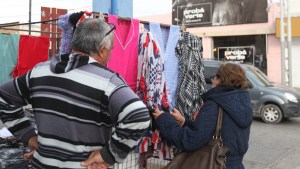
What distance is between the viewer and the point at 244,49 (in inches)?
860

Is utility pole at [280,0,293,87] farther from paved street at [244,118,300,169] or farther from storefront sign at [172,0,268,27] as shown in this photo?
paved street at [244,118,300,169]

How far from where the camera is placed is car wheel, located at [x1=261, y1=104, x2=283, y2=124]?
34.3 feet

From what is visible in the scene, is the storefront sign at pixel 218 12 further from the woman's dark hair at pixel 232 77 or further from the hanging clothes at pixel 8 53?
the woman's dark hair at pixel 232 77

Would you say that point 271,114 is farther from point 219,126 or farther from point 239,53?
point 239,53

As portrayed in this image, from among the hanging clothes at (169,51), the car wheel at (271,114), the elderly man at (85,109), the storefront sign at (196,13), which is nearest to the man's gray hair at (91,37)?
the elderly man at (85,109)

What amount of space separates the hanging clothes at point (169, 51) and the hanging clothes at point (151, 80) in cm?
23

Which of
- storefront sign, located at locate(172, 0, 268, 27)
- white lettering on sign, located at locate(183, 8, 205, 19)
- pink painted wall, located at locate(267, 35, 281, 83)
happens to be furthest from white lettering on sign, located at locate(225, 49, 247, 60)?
white lettering on sign, located at locate(183, 8, 205, 19)

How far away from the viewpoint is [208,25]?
75.6 ft

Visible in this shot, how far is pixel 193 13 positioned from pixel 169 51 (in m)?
20.6

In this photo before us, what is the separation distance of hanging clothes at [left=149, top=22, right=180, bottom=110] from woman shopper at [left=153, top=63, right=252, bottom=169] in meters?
0.73

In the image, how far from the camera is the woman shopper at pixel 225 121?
270cm

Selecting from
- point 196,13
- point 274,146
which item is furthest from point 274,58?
point 274,146

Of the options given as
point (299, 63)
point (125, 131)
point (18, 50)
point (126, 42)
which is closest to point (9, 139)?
point (126, 42)

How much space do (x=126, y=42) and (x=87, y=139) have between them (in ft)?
5.17
